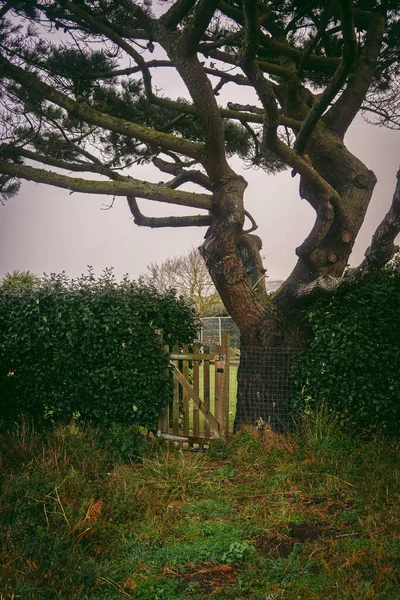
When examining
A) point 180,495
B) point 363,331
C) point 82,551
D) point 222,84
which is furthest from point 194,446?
point 222,84

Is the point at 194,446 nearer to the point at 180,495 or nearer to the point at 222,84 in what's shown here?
the point at 180,495

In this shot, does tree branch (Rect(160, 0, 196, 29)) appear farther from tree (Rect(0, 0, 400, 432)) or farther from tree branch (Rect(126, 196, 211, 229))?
tree branch (Rect(126, 196, 211, 229))

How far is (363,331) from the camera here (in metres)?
7.15

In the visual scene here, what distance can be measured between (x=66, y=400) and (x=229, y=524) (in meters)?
3.65

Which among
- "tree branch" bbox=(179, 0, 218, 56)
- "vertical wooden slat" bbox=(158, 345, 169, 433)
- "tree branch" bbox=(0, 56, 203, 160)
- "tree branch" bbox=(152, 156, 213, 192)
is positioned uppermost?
"tree branch" bbox=(179, 0, 218, 56)

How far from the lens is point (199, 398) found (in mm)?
8250

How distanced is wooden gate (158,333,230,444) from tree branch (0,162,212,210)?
7.41 ft

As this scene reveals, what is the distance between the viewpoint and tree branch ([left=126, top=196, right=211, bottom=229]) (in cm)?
948

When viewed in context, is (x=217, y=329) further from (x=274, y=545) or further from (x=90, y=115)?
(x=274, y=545)

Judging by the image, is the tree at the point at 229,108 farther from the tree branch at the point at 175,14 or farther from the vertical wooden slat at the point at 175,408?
the vertical wooden slat at the point at 175,408

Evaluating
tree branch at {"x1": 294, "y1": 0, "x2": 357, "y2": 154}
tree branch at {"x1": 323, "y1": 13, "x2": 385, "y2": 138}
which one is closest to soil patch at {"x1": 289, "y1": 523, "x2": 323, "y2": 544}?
tree branch at {"x1": 294, "y1": 0, "x2": 357, "y2": 154}

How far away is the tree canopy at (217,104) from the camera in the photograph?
7887 mm

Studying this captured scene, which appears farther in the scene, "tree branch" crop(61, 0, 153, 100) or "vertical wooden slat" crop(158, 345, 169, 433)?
"vertical wooden slat" crop(158, 345, 169, 433)

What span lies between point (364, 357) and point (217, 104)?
14.8 feet
